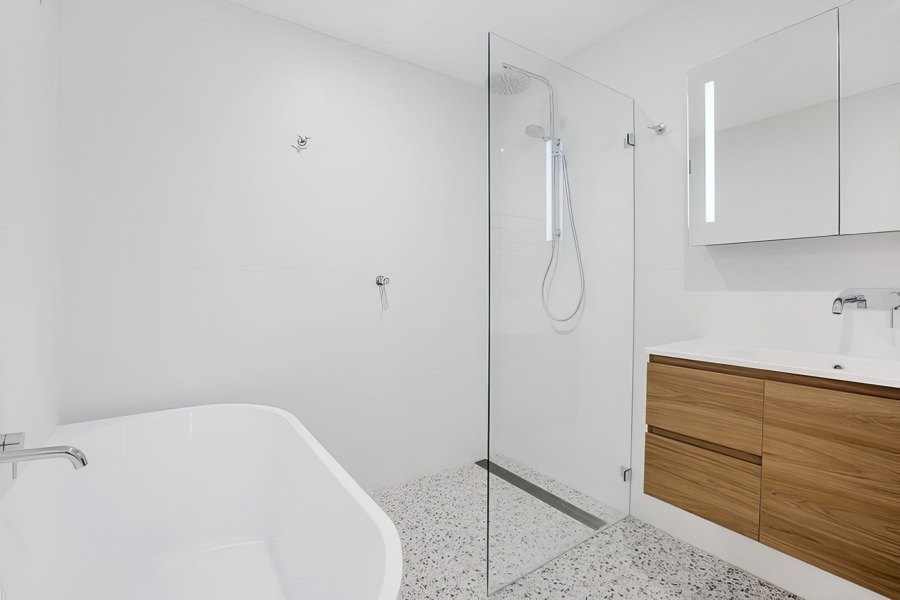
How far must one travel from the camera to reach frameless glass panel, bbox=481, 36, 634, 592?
5.52 ft

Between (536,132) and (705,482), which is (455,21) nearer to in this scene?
(536,132)

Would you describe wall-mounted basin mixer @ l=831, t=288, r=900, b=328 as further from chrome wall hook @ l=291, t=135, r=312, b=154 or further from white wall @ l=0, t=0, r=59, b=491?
white wall @ l=0, t=0, r=59, b=491

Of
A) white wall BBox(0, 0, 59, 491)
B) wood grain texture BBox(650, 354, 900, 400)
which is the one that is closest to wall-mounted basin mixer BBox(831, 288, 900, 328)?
wood grain texture BBox(650, 354, 900, 400)

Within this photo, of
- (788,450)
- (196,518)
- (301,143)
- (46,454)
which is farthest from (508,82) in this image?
(196,518)

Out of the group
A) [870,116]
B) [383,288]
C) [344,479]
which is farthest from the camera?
[383,288]

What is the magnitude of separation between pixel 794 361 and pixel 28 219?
8.94ft

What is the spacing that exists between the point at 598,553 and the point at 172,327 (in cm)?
220

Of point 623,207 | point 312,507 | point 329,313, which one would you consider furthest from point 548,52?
point 312,507

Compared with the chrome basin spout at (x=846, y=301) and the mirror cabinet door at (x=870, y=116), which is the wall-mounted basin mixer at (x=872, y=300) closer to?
the chrome basin spout at (x=846, y=301)

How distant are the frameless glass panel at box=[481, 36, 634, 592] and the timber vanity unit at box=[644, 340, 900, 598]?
1.23 ft

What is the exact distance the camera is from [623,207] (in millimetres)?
2156

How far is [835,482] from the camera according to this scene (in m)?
1.23

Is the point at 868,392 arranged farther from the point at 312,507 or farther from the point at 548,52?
the point at 548,52

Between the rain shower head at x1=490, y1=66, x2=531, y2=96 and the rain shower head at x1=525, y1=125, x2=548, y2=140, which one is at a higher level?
the rain shower head at x1=490, y1=66, x2=531, y2=96
